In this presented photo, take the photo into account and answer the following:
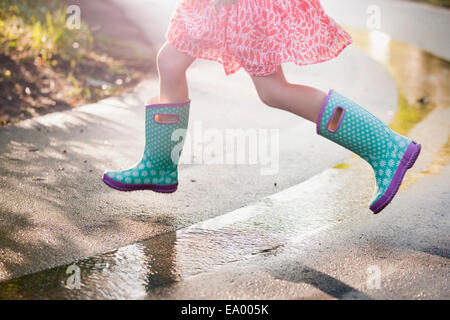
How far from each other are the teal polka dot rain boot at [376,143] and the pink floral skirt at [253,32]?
0.84 feet

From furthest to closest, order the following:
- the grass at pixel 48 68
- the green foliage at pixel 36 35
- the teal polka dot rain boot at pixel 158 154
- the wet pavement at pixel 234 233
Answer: the green foliage at pixel 36 35 < the grass at pixel 48 68 < the teal polka dot rain boot at pixel 158 154 < the wet pavement at pixel 234 233

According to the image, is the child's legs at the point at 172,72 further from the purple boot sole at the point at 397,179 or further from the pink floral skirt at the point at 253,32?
the purple boot sole at the point at 397,179

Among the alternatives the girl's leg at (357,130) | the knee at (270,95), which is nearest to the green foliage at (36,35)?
the knee at (270,95)

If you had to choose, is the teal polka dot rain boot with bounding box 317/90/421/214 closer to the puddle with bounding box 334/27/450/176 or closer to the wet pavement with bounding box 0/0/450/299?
the wet pavement with bounding box 0/0/450/299

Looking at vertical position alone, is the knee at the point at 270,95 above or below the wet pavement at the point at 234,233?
above

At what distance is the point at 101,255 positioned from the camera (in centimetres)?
258

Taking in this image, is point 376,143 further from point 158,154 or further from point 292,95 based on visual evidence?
point 158,154

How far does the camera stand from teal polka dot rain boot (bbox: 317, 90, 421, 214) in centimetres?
273

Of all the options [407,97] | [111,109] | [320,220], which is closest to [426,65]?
[407,97]

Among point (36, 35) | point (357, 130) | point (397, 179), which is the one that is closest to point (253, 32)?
point (357, 130)

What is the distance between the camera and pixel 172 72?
2.86 m

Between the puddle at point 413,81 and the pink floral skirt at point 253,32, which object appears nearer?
the pink floral skirt at point 253,32

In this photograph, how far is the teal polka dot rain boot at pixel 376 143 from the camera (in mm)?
2730
